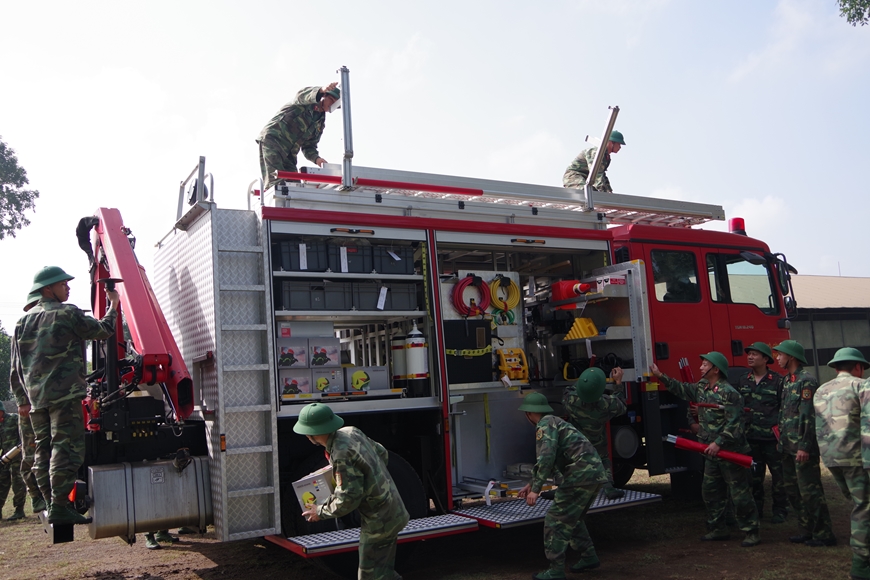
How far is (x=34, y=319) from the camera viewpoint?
5.63 metres

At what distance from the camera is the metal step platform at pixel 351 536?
208 inches

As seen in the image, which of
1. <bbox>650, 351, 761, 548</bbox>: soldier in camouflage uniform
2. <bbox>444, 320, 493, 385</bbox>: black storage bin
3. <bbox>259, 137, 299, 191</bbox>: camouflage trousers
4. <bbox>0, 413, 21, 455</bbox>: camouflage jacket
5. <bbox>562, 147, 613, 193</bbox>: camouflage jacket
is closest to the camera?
<bbox>444, 320, 493, 385</bbox>: black storage bin

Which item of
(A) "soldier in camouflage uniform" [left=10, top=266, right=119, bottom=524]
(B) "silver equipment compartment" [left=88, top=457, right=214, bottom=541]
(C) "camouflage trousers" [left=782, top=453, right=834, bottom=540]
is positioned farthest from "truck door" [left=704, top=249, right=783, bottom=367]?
(A) "soldier in camouflage uniform" [left=10, top=266, right=119, bottom=524]

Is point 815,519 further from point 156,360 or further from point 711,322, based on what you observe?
point 156,360

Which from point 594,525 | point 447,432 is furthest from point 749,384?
point 447,432

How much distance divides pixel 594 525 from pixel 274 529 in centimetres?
383

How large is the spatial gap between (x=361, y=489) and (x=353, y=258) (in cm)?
253

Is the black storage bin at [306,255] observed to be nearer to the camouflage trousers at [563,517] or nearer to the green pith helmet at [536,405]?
the green pith helmet at [536,405]

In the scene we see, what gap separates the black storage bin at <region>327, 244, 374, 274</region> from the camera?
641 cm

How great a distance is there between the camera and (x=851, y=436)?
572 centimetres

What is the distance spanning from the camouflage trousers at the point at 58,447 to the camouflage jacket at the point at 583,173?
252 inches

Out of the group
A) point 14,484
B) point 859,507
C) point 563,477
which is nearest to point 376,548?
point 563,477

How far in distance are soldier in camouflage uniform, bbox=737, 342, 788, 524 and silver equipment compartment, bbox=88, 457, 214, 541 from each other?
5455 millimetres

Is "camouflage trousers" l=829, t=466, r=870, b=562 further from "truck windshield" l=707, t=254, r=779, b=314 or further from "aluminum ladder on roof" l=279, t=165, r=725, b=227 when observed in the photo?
"aluminum ladder on roof" l=279, t=165, r=725, b=227
